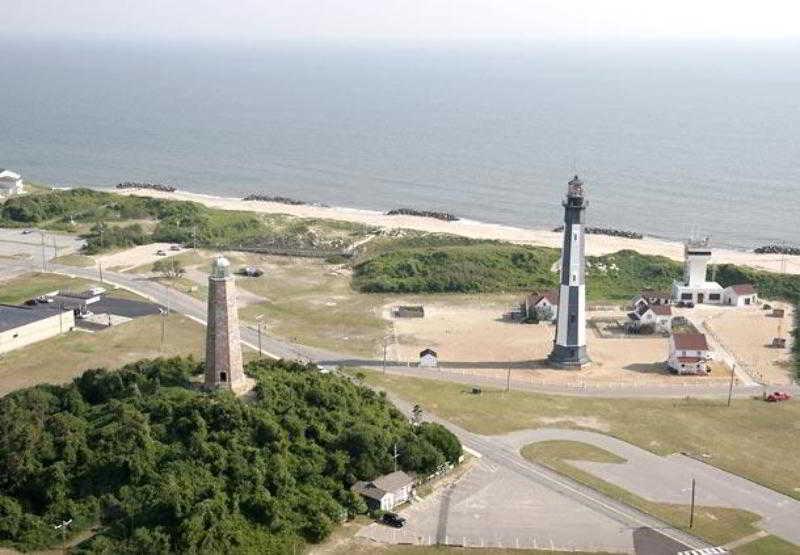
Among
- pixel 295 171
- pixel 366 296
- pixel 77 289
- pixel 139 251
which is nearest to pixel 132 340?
pixel 77 289

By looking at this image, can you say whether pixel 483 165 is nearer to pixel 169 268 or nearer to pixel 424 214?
pixel 424 214

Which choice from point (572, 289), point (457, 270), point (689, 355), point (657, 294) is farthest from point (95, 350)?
point (657, 294)

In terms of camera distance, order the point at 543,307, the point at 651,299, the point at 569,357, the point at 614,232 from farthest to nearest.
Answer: the point at 614,232
the point at 651,299
the point at 543,307
the point at 569,357

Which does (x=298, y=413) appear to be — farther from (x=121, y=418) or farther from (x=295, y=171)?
(x=295, y=171)

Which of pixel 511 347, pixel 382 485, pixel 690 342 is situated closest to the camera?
pixel 382 485

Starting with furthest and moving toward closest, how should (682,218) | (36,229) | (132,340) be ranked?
(682,218), (36,229), (132,340)

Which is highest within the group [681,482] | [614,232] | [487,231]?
[614,232]

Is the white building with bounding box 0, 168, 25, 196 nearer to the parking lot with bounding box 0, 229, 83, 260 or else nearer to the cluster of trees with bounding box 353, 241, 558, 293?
the parking lot with bounding box 0, 229, 83, 260
